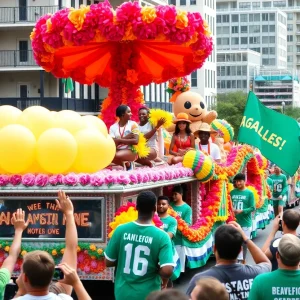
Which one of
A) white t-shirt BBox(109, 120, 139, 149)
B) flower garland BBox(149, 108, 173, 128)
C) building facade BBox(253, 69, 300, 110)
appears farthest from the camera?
building facade BBox(253, 69, 300, 110)

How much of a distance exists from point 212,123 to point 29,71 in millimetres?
28198

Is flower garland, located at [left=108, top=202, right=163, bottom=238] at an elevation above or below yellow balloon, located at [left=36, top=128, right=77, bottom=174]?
below

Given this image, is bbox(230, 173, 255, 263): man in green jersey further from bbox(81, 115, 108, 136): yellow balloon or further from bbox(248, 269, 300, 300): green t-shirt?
bbox(248, 269, 300, 300): green t-shirt

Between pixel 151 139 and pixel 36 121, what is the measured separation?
3269mm

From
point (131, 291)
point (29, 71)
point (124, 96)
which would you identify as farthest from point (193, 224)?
point (29, 71)

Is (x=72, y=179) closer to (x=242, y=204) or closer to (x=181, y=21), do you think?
(x=181, y=21)

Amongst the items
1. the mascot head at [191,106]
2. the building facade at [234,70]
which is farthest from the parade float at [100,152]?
the building facade at [234,70]

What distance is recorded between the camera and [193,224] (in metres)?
16.1

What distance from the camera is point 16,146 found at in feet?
39.1

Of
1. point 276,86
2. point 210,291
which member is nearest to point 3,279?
point 210,291

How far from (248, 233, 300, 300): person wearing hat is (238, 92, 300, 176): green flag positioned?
22.0 feet

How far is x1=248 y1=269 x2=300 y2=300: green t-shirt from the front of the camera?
6594mm

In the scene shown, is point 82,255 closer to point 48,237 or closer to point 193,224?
point 48,237

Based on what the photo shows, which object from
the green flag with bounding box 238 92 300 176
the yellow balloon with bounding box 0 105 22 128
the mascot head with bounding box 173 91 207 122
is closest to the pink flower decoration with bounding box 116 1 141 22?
the green flag with bounding box 238 92 300 176
